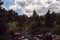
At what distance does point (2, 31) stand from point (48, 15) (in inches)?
1979

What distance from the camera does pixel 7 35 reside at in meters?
37.2

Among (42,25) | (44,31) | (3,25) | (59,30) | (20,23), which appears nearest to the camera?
(3,25)

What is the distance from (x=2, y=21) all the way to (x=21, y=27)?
61.1 metres

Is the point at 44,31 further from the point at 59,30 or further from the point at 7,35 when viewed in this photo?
the point at 7,35

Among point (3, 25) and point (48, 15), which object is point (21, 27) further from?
point (3, 25)

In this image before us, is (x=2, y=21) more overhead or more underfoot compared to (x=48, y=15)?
more underfoot

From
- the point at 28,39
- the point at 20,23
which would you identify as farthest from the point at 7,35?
the point at 20,23

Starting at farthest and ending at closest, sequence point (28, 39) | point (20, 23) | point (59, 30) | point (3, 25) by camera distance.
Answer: point (20, 23) → point (59, 30) → point (28, 39) → point (3, 25)

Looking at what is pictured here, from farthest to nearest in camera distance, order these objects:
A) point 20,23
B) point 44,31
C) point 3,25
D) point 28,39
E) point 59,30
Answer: point 20,23 < point 44,31 < point 59,30 < point 28,39 < point 3,25

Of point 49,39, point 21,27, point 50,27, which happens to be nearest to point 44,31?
point 50,27

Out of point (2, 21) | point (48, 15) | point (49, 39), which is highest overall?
point (48, 15)

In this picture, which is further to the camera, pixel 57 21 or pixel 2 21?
pixel 57 21

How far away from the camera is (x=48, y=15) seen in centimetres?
8600

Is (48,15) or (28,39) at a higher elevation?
(48,15)
